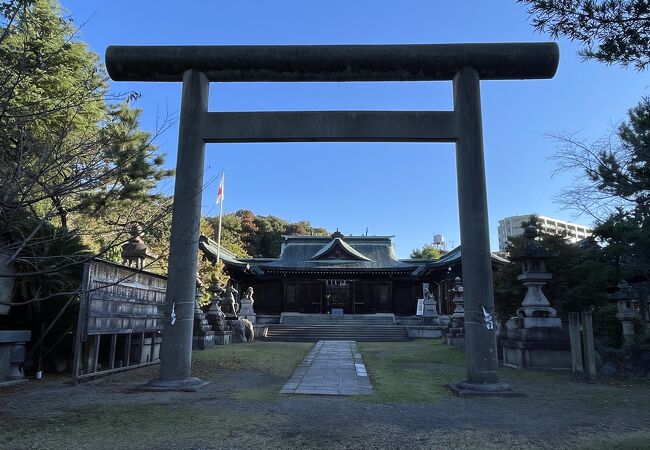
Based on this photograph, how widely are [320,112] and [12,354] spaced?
23.2 ft

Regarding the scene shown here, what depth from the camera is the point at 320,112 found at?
841 cm

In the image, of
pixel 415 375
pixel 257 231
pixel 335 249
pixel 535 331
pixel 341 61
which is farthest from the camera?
pixel 257 231

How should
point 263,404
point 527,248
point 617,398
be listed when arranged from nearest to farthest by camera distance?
point 263,404 < point 617,398 < point 527,248

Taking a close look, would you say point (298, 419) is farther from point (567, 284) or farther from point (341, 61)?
point (567, 284)

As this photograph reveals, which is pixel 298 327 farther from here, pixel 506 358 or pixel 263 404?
pixel 263 404

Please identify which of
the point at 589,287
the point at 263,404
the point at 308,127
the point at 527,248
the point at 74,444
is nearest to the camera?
the point at 74,444

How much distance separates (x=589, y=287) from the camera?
14.0 meters

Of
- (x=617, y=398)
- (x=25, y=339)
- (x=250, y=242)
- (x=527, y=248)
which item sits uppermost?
(x=250, y=242)

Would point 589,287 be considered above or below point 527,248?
below

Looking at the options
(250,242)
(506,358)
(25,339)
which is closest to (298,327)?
(506,358)

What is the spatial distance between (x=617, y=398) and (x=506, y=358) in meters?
4.79

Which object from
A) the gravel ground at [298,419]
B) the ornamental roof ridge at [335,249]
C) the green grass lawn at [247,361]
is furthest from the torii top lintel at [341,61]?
the ornamental roof ridge at [335,249]

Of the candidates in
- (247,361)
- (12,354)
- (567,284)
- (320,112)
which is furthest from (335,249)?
(12,354)

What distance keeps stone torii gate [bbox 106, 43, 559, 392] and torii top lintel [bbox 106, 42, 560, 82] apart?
2 cm
